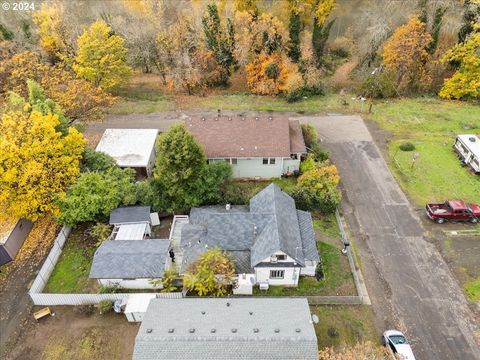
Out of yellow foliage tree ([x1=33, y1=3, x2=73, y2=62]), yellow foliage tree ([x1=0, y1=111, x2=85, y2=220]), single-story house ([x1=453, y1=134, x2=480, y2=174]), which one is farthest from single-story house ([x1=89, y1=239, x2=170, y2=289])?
yellow foliage tree ([x1=33, y1=3, x2=73, y2=62])

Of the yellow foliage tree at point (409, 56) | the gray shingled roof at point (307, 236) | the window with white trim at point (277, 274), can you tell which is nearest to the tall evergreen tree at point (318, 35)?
the yellow foliage tree at point (409, 56)

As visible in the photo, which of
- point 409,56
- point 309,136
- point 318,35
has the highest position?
point 318,35

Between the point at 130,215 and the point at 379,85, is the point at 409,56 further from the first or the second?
the point at 130,215

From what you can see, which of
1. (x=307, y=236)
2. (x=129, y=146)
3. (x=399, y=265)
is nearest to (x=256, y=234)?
(x=307, y=236)

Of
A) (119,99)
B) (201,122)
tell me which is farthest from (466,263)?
(119,99)

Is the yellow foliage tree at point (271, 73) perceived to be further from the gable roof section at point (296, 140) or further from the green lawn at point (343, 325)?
the green lawn at point (343, 325)

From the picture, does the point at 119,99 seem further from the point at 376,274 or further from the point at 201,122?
the point at 376,274
